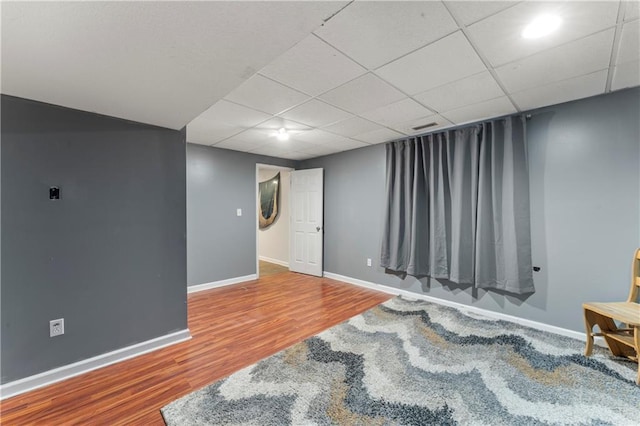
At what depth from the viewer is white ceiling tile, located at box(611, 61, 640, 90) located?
1.88 meters

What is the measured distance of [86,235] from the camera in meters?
2.05

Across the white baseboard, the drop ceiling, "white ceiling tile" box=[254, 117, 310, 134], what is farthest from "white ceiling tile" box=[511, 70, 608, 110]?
the white baseboard

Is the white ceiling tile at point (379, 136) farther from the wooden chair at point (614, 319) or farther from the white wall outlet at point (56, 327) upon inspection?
the white wall outlet at point (56, 327)

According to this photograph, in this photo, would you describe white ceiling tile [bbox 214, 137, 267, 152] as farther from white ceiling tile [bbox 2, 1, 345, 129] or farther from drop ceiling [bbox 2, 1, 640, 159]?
white ceiling tile [bbox 2, 1, 345, 129]

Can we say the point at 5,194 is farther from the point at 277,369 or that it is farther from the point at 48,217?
the point at 277,369

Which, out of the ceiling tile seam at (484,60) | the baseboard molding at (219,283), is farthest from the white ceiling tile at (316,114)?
the baseboard molding at (219,283)

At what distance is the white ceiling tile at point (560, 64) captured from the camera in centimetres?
161

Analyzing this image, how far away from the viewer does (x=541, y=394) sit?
173 centimetres

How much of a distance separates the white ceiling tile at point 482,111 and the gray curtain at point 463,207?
155mm

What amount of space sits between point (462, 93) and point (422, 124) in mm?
829

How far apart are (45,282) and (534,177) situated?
443 centimetres

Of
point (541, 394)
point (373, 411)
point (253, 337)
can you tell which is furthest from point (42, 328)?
point (541, 394)

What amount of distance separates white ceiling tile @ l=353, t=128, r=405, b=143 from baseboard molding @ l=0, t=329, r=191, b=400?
3.13 metres

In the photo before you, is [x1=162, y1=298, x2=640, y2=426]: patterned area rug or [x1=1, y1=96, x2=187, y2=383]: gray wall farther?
[x1=1, y1=96, x2=187, y2=383]: gray wall
